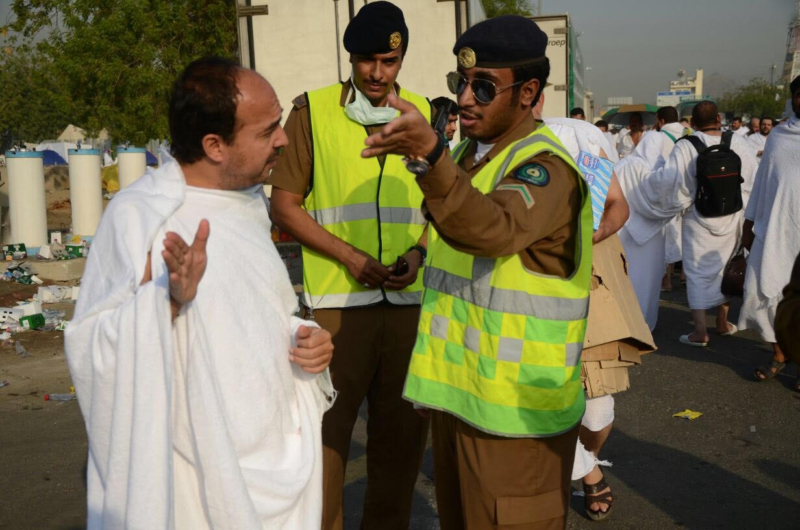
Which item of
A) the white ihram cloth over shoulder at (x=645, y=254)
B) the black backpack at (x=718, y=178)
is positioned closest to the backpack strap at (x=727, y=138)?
the black backpack at (x=718, y=178)

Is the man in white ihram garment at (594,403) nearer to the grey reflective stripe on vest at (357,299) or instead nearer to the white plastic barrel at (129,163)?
the grey reflective stripe on vest at (357,299)

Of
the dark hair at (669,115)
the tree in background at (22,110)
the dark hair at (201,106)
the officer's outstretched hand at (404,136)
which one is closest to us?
the officer's outstretched hand at (404,136)

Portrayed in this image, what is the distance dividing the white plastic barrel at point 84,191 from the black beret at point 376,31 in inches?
453

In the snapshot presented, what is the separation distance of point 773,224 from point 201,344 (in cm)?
578

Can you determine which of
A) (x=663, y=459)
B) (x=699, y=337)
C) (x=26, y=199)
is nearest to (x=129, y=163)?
(x=26, y=199)

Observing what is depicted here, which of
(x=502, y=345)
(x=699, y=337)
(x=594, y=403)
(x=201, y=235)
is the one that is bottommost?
(x=699, y=337)

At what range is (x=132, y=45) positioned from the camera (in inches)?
891

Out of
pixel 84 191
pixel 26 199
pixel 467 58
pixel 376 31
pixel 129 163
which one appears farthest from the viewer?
pixel 129 163

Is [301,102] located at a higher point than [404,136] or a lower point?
higher

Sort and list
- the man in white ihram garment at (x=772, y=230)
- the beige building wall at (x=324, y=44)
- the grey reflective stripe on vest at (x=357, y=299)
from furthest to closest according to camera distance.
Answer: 1. the beige building wall at (x=324, y=44)
2. the man in white ihram garment at (x=772, y=230)
3. the grey reflective stripe on vest at (x=357, y=299)

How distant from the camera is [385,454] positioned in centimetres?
380

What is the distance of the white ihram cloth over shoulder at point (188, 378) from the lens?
2.15 meters

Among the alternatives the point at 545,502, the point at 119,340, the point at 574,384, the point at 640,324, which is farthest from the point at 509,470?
the point at 640,324

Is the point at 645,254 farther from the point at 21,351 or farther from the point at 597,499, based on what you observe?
the point at 21,351
